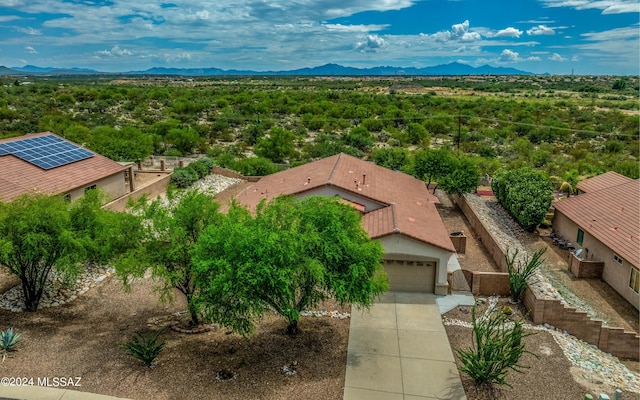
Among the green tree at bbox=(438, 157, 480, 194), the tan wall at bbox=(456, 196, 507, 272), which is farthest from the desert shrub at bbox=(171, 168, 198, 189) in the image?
the tan wall at bbox=(456, 196, 507, 272)

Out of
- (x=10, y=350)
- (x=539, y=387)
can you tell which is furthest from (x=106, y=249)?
(x=539, y=387)

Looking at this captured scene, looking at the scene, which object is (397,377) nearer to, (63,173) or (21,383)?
(21,383)

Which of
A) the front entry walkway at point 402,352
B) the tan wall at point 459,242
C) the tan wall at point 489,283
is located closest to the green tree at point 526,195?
the tan wall at point 459,242

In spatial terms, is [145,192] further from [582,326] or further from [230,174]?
[582,326]

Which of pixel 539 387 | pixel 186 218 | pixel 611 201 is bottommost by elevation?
pixel 539 387

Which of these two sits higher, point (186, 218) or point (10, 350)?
point (186, 218)

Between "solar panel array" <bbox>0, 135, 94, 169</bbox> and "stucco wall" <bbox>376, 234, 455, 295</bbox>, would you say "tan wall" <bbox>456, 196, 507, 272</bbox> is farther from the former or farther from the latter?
"solar panel array" <bbox>0, 135, 94, 169</bbox>
